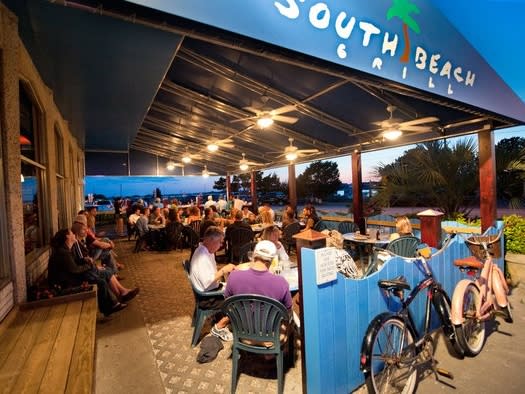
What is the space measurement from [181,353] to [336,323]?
1.60 m

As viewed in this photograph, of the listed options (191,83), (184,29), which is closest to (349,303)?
(184,29)

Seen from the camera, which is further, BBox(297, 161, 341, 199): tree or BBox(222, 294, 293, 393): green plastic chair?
BBox(297, 161, 341, 199): tree

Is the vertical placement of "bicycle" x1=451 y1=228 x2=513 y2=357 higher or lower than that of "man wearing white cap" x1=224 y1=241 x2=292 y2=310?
lower

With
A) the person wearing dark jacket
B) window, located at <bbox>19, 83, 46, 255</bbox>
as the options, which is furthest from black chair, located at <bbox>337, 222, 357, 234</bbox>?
window, located at <bbox>19, 83, 46, 255</bbox>

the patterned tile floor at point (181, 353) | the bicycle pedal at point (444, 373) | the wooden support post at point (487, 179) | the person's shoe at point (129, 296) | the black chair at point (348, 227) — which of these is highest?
the wooden support post at point (487, 179)

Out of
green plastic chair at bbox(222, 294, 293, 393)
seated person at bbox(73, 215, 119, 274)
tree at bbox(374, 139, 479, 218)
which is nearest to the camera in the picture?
green plastic chair at bbox(222, 294, 293, 393)

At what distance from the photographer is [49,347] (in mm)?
1915

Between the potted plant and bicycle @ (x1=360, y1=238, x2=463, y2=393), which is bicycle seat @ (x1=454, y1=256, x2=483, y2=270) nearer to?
bicycle @ (x1=360, y1=238, x2=463, y2=393)

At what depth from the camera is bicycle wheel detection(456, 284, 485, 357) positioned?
7.62 feet

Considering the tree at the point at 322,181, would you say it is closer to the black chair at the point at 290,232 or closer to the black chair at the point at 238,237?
the black chair at the point at 290,232

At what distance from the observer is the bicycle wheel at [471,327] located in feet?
7.62

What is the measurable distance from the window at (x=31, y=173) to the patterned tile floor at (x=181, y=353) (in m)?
1.51

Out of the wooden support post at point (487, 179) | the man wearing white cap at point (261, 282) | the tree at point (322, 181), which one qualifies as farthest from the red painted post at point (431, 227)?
the tree at point (322, 181)

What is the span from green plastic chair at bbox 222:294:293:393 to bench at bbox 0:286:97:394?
946mm
